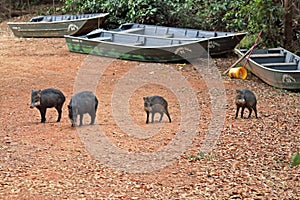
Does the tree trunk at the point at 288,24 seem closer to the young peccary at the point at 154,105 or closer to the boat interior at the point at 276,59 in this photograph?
the boat interior at the point at 276,59

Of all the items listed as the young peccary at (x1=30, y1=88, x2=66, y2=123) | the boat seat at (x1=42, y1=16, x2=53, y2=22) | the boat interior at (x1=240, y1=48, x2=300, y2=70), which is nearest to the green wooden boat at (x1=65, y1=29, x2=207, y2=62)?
the boat interior at (x1=240, y1=48, x2=300, y2=70)

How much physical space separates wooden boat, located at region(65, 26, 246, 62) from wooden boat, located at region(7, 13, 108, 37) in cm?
150

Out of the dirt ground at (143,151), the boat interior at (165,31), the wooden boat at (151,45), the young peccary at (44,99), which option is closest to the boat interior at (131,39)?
the wooden boat at (151,45)

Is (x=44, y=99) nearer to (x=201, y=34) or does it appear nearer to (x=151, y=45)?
(x=151, y=45)

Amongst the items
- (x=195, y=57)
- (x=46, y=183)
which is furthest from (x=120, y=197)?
(x=195, y=57)

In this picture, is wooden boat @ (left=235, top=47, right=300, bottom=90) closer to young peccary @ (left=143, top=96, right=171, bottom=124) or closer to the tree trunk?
the tree trunk

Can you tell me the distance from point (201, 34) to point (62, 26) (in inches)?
191

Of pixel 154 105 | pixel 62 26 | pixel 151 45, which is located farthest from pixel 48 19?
pixel 154 105

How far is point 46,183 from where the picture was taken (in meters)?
4.76

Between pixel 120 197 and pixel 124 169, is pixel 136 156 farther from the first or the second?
pixel 120 197

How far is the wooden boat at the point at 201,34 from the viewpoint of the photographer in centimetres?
1225

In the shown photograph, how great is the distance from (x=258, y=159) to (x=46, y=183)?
2.39 m

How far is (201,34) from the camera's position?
44.3ft

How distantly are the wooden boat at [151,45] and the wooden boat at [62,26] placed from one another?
150cm
